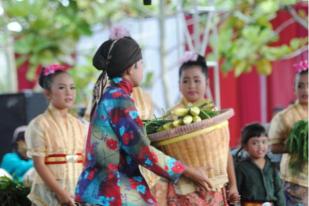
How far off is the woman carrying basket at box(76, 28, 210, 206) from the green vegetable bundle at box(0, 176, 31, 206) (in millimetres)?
1975

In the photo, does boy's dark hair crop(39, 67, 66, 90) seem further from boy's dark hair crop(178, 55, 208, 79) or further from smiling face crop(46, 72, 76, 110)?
boy's dark hair crop(178, 55, 208, 79)

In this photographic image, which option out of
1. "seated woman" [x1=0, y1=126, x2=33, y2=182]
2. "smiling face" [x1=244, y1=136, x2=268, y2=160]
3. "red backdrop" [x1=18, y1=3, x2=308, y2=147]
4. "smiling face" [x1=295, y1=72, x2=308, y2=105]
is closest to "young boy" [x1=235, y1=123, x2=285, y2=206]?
"smiling face" [x1=244, y1=136, x2=268, y2=160]

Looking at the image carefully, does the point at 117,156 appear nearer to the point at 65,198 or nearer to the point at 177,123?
the point at 177,123

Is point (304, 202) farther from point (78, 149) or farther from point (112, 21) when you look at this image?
point (112, 21)

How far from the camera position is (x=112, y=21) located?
10711 mm

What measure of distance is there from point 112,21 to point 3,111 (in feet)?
9.03

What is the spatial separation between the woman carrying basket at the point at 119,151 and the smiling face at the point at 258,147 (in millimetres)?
1738

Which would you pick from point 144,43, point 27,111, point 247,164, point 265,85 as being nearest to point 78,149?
point 247,164

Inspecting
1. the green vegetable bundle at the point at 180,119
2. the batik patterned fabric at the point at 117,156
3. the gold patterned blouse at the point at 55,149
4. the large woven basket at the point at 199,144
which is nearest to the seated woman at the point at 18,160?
the gold patterned blouse at the point at 55,149

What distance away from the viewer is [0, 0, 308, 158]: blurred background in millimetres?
8219

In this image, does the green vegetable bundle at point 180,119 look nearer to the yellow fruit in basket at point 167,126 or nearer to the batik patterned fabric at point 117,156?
the yellow fruit in basket at point 167,126

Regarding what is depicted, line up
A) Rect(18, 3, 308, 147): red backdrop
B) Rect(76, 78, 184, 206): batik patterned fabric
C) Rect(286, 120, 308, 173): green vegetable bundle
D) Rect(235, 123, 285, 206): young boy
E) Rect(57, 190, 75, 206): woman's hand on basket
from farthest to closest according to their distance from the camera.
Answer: Rect(18, 3, 308, 147): red backdrop → Rect(235, 123, 285, 206): young boy → Rect(286, 120, 308, 173): green vegetable bundle → Rect(57, 190, 75, 206): woman's hand on basket → Rect(76, 78, 184, 206): batik patterned fabric

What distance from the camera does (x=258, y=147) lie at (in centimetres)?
527

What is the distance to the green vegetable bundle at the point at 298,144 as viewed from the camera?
16.4 feet
